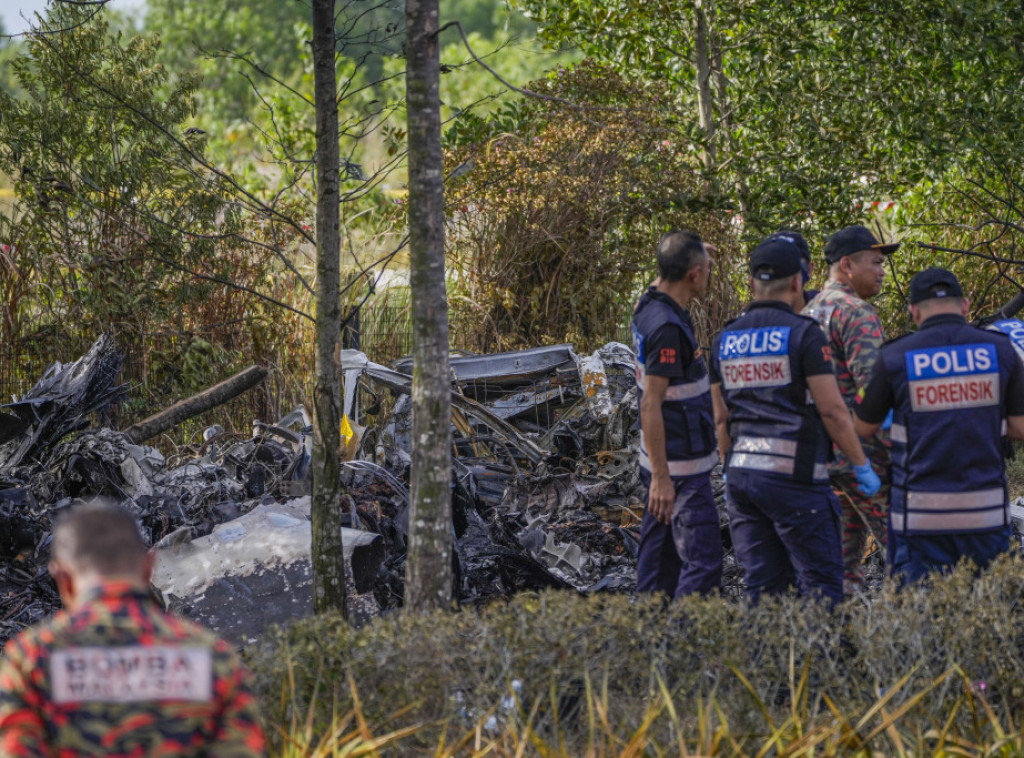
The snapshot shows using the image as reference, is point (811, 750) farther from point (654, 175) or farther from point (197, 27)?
point (197, 27)

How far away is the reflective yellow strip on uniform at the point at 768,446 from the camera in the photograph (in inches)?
168

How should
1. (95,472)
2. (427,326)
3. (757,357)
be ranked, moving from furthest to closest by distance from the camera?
1. (95,472)
2. (757,357)
3. (427,326)

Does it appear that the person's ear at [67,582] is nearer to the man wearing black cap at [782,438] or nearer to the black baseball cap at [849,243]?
the man wearing black cap at [782,438]

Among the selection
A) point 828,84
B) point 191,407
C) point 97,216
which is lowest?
point 191,407

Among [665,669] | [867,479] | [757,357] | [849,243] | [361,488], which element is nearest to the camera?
[665,669]

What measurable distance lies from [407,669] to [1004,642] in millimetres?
1995

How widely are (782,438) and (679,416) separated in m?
0.49

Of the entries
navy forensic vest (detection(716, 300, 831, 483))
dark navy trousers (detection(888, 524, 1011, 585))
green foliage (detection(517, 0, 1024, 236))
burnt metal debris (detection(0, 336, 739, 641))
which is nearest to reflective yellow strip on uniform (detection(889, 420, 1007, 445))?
navy forensic vest (detection(716, 300, 831, 483))

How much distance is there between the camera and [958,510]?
13.6 ft

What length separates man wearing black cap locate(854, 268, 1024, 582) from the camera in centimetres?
411

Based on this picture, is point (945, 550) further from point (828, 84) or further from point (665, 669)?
point (828, 84)

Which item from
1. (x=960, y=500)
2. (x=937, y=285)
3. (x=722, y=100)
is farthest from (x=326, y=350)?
(x=722, y=100)

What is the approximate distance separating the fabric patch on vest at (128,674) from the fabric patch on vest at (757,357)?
9.23ft

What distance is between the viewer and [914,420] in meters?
4.19
